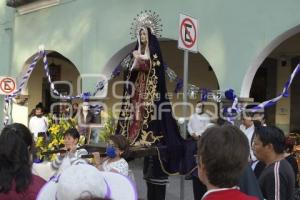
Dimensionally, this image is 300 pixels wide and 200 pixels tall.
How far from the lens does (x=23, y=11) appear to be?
15469mm

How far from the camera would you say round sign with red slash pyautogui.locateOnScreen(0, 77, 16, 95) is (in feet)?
44.7

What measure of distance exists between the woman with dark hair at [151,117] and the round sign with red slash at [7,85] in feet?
24.5

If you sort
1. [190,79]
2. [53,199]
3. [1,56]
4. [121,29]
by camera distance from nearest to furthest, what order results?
[53,199], [121,29], [190,79], [1,56]

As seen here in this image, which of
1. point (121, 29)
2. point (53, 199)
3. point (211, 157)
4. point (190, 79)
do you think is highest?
point (121, 29)

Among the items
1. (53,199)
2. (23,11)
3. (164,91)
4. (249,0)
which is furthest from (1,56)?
(53,199)

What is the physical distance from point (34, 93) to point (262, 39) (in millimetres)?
10834

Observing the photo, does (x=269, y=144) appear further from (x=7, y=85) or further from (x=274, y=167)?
(x=7, y=85)

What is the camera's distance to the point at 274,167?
11.7 feet

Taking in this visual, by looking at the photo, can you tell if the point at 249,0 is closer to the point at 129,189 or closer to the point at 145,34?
the point at 145,34

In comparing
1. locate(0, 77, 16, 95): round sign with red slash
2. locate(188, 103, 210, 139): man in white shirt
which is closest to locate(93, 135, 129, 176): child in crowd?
locate(188, 103, 210, 139): man in white shirt

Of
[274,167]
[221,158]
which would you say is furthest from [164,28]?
[221,158]

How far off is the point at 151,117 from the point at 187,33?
124cm

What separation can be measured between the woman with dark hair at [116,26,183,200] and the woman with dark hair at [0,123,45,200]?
3603mm

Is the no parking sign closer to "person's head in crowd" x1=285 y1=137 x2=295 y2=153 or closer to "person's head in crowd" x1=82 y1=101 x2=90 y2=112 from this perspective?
"person's head in crowd" x1=285 y1=137 x2=295 y2=153
